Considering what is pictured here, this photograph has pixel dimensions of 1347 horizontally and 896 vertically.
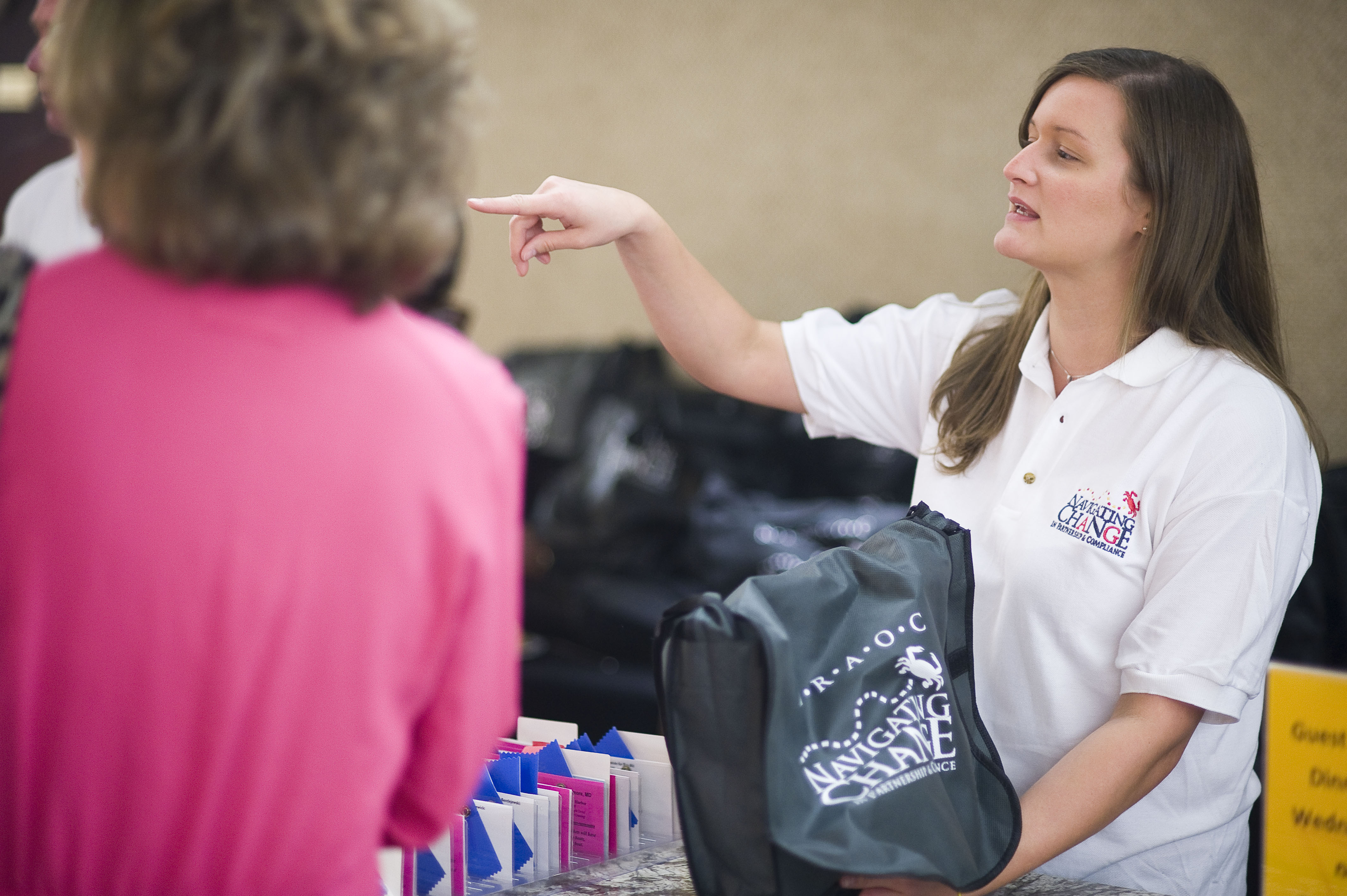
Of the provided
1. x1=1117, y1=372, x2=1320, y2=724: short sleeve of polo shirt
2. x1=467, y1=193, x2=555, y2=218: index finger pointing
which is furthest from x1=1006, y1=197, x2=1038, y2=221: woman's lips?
x1=467, y1=193, x2=555, y2=218: index finger pointing

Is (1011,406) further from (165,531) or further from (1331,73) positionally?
(1331,73)

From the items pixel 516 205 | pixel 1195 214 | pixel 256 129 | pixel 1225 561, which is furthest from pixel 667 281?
pixel 256 129

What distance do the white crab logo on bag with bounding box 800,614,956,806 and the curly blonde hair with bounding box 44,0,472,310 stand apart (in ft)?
2.06

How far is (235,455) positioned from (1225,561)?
1.09 metres

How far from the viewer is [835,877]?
3.59 ft

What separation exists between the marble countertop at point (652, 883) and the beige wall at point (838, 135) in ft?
6.84

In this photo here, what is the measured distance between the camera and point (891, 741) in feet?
3.66

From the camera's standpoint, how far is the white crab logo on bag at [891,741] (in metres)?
1.06

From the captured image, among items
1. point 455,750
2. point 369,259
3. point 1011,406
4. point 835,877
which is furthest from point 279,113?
point 1011,406

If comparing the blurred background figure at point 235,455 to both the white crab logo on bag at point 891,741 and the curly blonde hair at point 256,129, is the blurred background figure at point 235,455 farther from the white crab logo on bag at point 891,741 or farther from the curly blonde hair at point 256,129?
the white crab logo on bag at point 891,741

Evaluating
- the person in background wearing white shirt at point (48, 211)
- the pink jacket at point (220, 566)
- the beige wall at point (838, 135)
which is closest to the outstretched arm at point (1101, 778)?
the pink jacket at point (220, 566)

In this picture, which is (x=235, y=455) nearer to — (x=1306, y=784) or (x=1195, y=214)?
(x=1195, y=214)

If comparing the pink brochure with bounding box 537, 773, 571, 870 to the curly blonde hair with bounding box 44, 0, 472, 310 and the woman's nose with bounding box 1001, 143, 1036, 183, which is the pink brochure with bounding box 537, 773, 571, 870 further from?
the woman's nose with bounding box 1001, 143, 1036, 183

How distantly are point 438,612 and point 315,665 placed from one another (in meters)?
0.08
